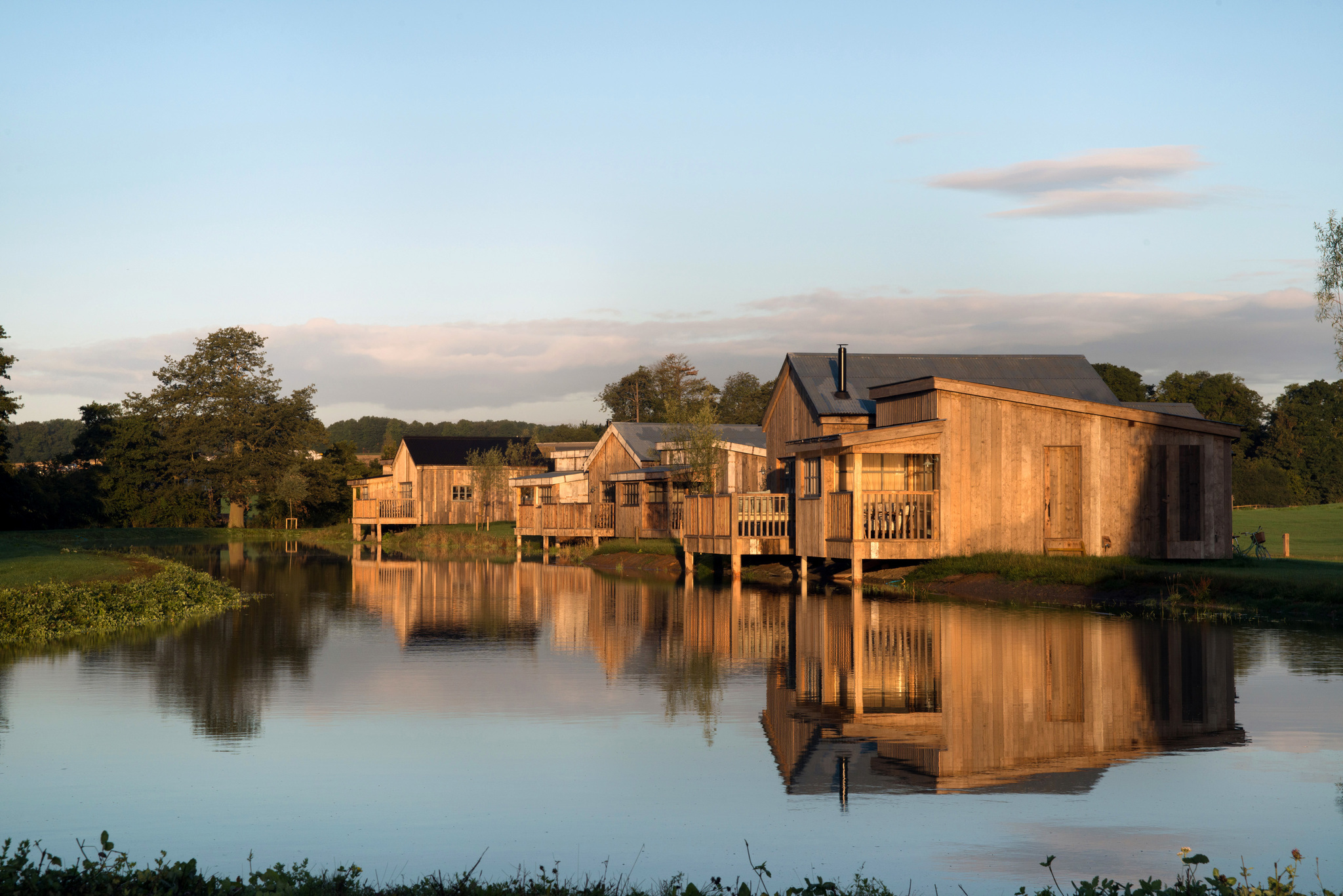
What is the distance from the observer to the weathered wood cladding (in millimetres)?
27562

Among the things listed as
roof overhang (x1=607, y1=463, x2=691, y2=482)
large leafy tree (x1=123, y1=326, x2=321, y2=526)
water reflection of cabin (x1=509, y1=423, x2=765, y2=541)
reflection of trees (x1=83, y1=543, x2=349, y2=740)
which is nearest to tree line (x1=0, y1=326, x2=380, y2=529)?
large leafy tree (x1=123, y1=326, x2=321, y2=526)

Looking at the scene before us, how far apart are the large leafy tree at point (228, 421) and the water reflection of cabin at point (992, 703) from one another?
63.7 metres

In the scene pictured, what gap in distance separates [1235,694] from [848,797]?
6314 mm

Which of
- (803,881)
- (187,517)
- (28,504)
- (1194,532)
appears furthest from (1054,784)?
(187,517)

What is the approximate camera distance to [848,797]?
27.4 ft

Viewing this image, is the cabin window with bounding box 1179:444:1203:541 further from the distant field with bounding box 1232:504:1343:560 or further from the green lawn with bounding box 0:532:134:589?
the green lawn with bounding box 0:532:134:589

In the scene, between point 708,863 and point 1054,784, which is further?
point 1054,784

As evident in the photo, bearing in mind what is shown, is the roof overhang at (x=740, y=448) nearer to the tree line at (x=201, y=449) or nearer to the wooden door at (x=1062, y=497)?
the wooden door at (x=1062, y=497)

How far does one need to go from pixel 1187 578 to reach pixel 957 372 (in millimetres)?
15412

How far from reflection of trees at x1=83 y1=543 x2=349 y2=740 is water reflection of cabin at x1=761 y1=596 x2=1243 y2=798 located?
5.55 m

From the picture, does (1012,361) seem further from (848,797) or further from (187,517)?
(187,517)

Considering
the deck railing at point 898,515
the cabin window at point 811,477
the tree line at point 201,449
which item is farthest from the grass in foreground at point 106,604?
the tree line at point 201,449

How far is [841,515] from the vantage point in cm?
2848

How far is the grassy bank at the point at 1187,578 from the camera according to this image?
792 inches
